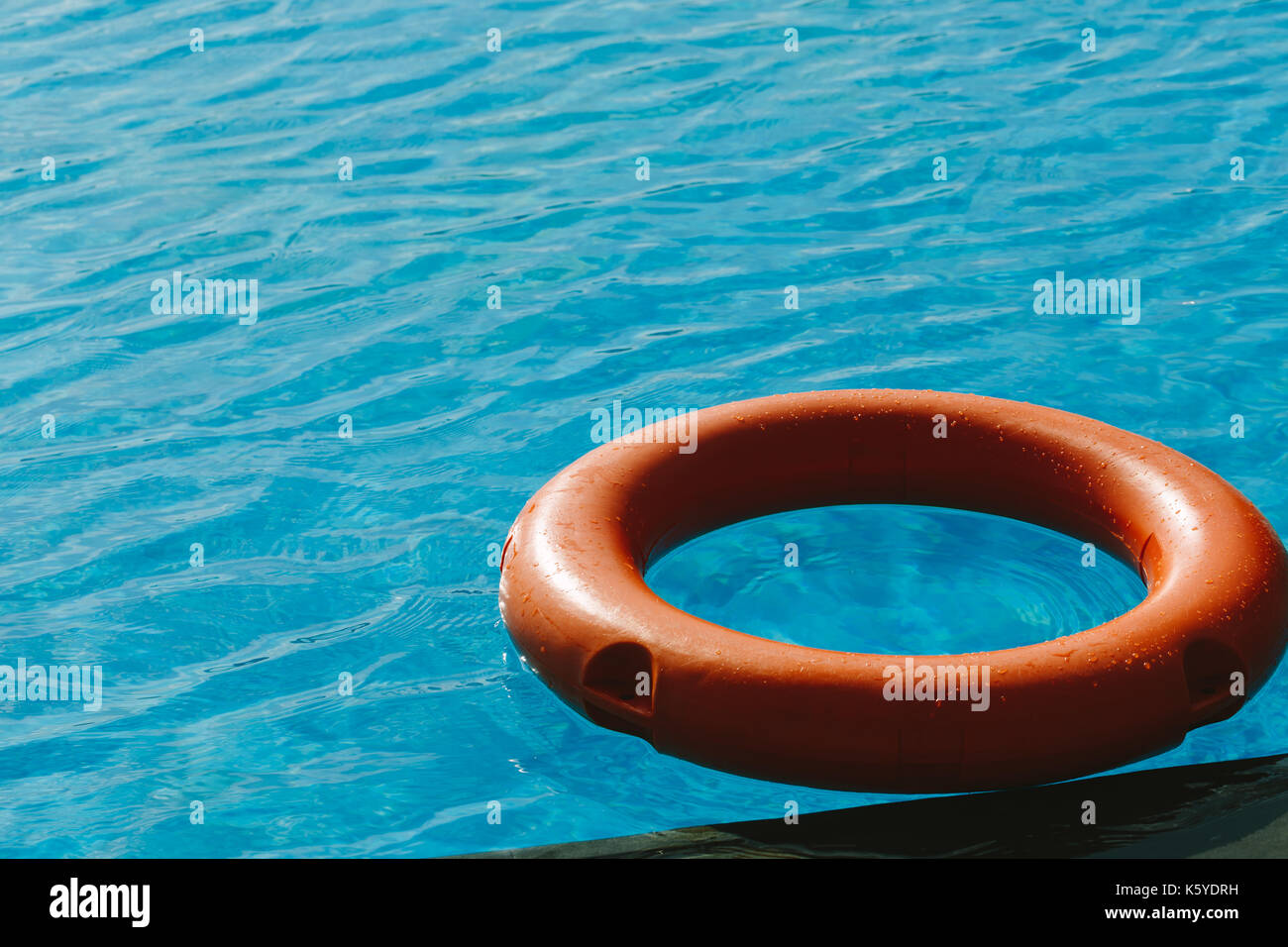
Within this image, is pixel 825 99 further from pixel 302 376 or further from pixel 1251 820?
pixel 1251 820

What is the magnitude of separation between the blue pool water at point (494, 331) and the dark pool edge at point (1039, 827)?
0.55ft

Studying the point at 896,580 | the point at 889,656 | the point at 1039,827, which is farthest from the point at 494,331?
the point at 1039,827

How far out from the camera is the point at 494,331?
4.91 metres

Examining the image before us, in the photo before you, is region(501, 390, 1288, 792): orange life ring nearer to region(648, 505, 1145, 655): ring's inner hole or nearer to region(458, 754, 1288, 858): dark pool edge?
region(458, 754, 1288, 858): dark pool edge

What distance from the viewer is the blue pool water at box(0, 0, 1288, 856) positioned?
317 cm

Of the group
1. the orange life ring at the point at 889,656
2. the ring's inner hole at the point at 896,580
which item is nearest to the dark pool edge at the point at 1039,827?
the orange life ring at the point at 889,656

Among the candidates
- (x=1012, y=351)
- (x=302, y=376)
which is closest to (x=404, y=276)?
(x=302, y=376)

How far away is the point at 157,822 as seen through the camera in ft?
9.64

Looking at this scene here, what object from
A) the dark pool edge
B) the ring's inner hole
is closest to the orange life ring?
the dark pool edge

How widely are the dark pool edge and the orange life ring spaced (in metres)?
0.06

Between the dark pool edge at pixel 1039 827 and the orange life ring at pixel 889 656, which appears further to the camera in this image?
the orange life ring at pixel 889 656

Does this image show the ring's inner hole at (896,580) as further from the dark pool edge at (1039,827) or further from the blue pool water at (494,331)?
the dark pool edge at (1039,827)

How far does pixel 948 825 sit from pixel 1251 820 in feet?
1.64

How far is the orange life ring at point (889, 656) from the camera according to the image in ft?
8.89
